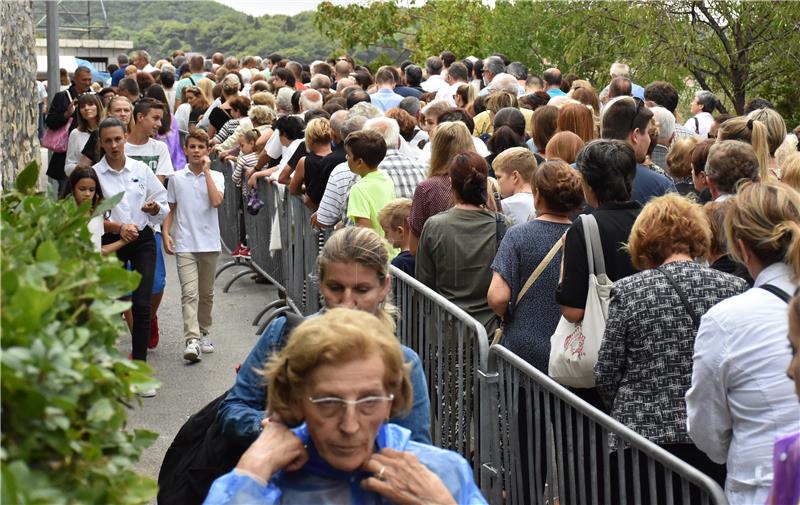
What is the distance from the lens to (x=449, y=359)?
6074 millimetres

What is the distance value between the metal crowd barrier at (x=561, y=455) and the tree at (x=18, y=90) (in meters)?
4.44

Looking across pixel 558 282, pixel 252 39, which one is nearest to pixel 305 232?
pixel 558 282

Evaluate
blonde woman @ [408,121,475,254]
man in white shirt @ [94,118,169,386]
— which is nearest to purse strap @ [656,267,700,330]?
blonde woman @ [408,121,475,254]

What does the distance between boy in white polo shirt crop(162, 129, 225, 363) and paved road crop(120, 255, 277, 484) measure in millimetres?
246

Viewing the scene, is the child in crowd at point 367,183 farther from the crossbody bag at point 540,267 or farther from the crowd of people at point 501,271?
the crossbody bag at point 540,267

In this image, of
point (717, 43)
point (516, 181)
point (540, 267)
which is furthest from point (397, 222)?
point (717, 43)

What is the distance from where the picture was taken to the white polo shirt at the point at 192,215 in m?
9.73

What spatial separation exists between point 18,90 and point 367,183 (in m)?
2.70

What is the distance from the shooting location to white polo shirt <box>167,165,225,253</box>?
973 centimetres

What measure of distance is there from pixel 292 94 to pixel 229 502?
11893 millimetres

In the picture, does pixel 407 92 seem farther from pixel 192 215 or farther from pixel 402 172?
pixel 402 172

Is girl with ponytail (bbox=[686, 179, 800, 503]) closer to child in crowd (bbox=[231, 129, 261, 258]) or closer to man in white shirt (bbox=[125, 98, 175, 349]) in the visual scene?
man in white shirt (bbox=[125, 98, 175, 349])

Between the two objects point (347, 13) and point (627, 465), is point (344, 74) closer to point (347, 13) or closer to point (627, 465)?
point (347, 13)

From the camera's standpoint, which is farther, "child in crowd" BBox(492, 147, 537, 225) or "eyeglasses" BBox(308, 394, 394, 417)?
"child in crowd" BBox(492, 147, 537, 225)
